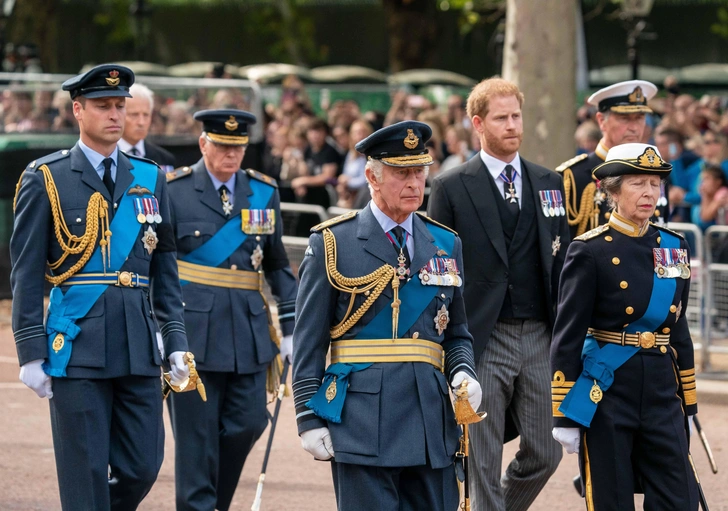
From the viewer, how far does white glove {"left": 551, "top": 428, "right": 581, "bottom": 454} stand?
568cm

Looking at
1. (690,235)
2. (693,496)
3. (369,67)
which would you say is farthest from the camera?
(369,67)

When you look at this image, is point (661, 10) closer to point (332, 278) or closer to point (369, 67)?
point (369, 67)

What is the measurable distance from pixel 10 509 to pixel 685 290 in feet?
13.2

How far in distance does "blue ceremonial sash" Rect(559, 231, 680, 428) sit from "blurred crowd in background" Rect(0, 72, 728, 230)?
7386 millimetres

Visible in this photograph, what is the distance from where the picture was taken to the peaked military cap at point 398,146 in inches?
201

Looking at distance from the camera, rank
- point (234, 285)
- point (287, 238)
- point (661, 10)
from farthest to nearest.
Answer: point (661, 10) < point (287, 238) < point (234, 285)

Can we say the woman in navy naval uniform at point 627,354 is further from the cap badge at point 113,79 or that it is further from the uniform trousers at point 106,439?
the cap badge at point 113,79

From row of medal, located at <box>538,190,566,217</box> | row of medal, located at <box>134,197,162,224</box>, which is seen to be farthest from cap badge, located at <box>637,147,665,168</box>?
row of medal, located at <box>134,197,162,224</box>

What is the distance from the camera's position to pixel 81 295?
582 cm

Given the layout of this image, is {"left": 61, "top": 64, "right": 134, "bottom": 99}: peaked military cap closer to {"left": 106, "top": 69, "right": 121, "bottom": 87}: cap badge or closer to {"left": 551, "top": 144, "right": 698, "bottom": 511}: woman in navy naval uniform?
{"left": 106, "top": 69, "right": 121, "bottom": 87}: cap badge

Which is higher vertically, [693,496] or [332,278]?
[332,278]

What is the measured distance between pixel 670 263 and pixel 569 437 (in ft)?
2.78

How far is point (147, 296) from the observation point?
6.07 m

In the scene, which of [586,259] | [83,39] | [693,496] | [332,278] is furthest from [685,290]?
[83,39]
